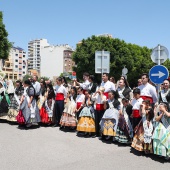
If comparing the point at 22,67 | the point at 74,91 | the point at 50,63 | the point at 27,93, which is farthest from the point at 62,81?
the point at 22,67

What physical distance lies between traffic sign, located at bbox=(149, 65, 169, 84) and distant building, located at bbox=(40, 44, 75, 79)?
11770 centimetres

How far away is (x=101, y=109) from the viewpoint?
784cm

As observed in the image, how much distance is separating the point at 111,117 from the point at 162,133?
1685 millimetres

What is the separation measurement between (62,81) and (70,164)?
425 centimetres

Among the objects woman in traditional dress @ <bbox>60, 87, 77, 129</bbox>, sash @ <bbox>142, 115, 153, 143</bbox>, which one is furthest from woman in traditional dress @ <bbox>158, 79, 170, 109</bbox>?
woman in traditional dress @ <bbox>60, 87, 77, 129</bbox>

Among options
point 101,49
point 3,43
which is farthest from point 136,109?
point 101,49

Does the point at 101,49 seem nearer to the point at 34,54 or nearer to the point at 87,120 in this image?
the point at 87,120

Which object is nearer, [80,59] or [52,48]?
[80,59]

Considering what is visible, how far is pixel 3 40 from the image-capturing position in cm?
2973

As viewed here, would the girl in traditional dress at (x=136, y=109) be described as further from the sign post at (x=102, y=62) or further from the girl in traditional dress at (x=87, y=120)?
the sign post at (x=102, y=62)

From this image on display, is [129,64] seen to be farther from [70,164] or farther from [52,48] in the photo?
[52,48]

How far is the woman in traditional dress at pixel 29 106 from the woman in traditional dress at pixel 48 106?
0.93ft

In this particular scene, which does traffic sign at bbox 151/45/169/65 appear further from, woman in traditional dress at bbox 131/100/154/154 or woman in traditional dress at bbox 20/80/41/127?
woman in traditional dress at bbox 20/80/41/127

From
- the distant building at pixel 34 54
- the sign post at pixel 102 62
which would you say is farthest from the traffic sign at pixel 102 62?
the distant building at pixel 34 54
